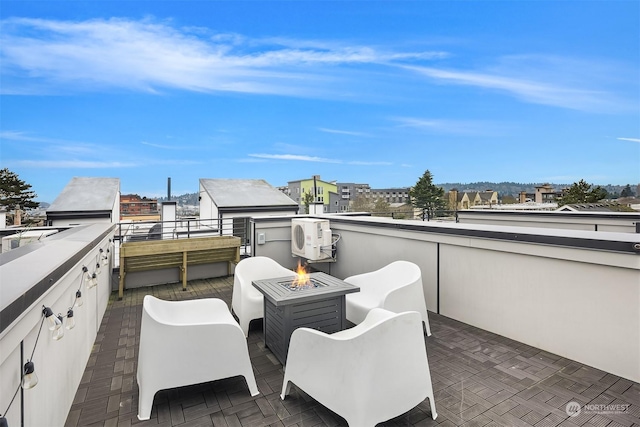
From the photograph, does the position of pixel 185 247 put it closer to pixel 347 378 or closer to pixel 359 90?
pixel 347 378

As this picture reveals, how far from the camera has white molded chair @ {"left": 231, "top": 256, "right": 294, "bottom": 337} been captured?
341 centimetres

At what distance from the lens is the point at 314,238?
5.38 meters

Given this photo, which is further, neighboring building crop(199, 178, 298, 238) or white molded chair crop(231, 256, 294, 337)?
neighboring building crop(199, 178, 298, 238)

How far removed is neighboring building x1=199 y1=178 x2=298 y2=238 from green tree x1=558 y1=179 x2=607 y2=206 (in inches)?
1008

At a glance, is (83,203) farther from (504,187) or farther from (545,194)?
(504,187)

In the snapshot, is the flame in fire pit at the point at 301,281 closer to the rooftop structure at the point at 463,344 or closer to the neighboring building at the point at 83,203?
the rooftop structure at the point at 463,344

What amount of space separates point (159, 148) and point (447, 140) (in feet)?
117

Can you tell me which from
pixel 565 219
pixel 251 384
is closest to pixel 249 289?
pixel 251 384

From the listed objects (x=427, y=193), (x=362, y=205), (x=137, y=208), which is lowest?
(x=137, y=208)

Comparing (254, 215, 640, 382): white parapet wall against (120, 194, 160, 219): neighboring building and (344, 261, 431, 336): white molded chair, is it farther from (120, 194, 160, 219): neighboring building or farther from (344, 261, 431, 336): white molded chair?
(120, 194, 160, 219): neighboring building

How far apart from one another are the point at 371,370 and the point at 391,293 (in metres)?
1.30

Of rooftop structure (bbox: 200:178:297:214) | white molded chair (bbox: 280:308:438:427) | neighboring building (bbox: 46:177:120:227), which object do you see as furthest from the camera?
rooftop structure (bbox: 200:178:297:214)

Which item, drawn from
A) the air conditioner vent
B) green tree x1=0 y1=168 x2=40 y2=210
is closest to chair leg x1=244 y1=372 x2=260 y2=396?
the air conditioner vent

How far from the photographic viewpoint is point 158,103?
29250 mm
